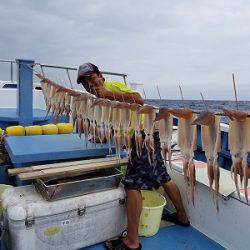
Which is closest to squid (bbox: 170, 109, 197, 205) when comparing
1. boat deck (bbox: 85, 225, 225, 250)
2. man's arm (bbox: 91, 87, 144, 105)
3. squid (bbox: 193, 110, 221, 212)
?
squid (bbox: 193, 110, 221, 212)

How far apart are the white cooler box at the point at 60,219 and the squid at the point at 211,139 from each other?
1809 mm

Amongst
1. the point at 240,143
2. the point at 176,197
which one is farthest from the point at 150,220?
the point at 240,143

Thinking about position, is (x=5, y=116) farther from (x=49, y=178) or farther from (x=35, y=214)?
(x=35, y=214)

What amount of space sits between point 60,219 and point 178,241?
1638mm

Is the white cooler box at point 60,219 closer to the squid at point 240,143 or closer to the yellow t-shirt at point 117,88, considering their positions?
the yellow t-shirt at point 117,88

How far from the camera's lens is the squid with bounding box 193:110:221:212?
2.10 metres

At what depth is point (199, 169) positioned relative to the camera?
4.47 meters

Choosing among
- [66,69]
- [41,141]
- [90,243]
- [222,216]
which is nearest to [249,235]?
[222,216]

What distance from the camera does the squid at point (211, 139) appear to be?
210cm

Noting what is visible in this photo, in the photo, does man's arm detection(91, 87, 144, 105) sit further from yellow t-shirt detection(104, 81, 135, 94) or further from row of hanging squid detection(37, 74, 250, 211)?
row of hanging squid detection(37, 74, 250, 211)

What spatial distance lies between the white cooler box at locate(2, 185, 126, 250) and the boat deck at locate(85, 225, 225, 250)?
0.98 feet

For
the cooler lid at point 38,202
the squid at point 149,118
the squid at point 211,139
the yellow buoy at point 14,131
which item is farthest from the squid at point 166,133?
the yellow buoy at point 14,131

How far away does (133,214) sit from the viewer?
3.69 meters

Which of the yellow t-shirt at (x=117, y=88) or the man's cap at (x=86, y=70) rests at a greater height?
the man's cap at (x=86, y=70)
